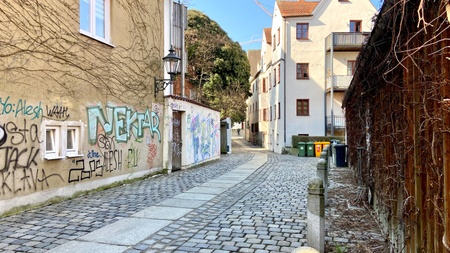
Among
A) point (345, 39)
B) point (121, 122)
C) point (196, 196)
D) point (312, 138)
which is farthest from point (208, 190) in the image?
point (345, 39)

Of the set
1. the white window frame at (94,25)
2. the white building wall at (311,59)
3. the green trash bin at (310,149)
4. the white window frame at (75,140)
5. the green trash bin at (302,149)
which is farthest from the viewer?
the white building wall at (311,59)

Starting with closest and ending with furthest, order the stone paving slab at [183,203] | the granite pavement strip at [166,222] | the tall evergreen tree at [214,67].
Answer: the granite pavement strip at [166,222]
the stone paving slab at [183,203]
the tall evergreen tree at [214,67]

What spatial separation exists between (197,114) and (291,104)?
43.8 feet

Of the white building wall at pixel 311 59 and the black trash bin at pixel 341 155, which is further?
the white building wall at pixel 311 59

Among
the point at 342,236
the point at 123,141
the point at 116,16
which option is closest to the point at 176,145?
the point at 123,141

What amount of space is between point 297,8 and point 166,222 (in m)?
26.7

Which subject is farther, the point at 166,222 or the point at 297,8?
the point at 297,8

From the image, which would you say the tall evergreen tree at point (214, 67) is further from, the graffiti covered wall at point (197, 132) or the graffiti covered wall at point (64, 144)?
the graffiti covered wall at point (64, 144)

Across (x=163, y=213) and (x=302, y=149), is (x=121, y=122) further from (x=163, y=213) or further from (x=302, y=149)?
(x=302, y=149)

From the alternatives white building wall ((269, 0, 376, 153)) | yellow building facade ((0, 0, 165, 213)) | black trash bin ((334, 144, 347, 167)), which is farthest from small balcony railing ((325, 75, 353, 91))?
yellow building facade ((0, 0, 165, 213))

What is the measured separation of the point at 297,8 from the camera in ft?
94.9

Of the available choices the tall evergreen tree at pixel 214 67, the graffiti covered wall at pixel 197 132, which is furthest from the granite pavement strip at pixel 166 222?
the tall evergreen tree at pixel 214 67

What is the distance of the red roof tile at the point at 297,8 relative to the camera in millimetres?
27483

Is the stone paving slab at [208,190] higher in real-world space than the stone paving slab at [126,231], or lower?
lower
